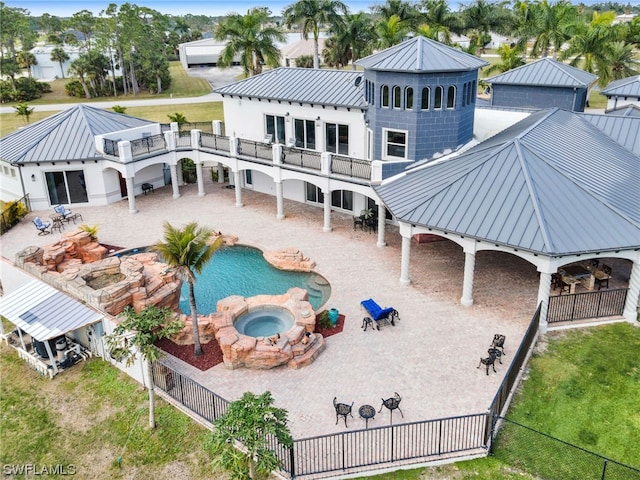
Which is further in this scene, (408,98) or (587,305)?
(408,98)

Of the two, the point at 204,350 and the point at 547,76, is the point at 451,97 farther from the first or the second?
the point at 204,350

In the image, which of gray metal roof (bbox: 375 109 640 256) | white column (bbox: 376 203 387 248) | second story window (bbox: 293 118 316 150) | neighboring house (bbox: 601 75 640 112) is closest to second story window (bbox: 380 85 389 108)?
gray metal roof (bbox: 375 109 640 256)

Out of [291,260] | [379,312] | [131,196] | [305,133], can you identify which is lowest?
[291,260]

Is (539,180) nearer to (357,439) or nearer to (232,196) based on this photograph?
(357,439)

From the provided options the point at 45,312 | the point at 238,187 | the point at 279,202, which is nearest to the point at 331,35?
the point at 238,187

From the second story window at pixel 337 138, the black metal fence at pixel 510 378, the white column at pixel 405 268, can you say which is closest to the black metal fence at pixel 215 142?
the second story window at pixel 337 138

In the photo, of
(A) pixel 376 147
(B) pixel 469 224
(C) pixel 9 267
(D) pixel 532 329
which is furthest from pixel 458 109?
(C) pixel 9 267
